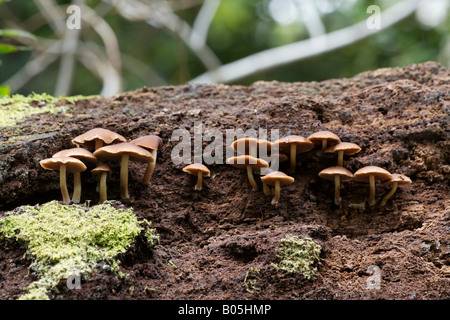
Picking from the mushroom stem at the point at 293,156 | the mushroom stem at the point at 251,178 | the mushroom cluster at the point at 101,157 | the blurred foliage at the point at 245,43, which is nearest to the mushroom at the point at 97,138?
the mushroom cluster at the point at 101,157

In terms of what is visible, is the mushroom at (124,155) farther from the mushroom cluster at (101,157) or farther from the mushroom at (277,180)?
the mushroom at (277,180)

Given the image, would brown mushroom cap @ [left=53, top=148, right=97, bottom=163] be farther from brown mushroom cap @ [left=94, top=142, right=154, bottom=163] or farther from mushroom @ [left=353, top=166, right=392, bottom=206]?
mushroom @ [left=353, top=166, right=392, bottom=206]

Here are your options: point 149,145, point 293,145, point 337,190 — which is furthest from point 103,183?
point 337,190

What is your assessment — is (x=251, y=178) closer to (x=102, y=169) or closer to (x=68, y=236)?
(x=102, y=169)

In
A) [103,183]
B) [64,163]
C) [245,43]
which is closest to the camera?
[64,163]
